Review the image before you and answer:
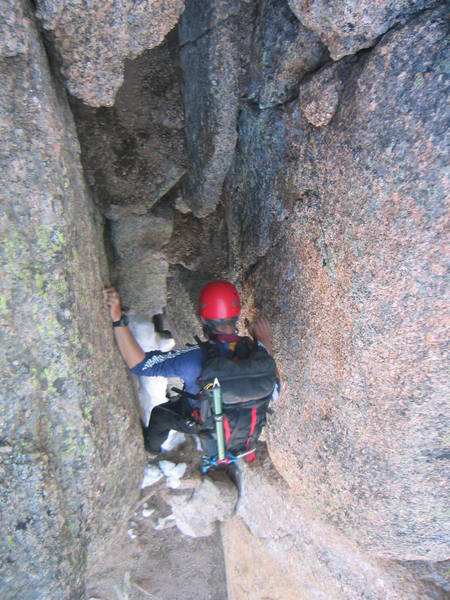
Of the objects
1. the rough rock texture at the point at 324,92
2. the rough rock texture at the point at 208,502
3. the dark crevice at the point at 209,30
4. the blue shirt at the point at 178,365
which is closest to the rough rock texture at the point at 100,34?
the dark crevice at the point at 209,30

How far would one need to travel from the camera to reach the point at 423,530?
12.7 feet

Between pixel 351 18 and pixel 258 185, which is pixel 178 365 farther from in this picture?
pixel 351 18

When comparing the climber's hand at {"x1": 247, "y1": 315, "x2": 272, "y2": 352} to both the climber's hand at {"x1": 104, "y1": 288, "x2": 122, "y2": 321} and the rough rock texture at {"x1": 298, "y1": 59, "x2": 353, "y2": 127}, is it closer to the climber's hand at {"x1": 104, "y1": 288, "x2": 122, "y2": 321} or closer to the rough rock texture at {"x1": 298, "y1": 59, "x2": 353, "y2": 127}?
the climber's hand at {"x1": 104, "y1": 288, "x2": 122, "y2": 321}

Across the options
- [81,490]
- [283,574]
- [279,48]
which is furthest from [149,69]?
[283,574]

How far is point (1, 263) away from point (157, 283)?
9.70 ft

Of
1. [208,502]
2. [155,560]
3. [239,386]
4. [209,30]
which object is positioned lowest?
[155,560]

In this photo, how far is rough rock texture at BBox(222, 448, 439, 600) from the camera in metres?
4.73

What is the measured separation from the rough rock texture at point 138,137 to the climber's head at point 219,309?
132 centimetres

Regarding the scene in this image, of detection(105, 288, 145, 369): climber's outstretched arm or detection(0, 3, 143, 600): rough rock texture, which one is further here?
detection(105, 288, 145, 369): climber's outstretched arm

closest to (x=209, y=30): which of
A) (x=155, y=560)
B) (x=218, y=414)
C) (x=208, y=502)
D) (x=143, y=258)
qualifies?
(x=143, y=258)

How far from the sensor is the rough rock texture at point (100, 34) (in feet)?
8.62

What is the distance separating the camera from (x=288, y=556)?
592 centimetres

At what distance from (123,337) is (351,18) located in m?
2.72

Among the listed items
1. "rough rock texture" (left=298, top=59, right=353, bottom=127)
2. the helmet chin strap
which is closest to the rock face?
"rough rock texture" (left=298, top=59, right=353, bottom=127)
